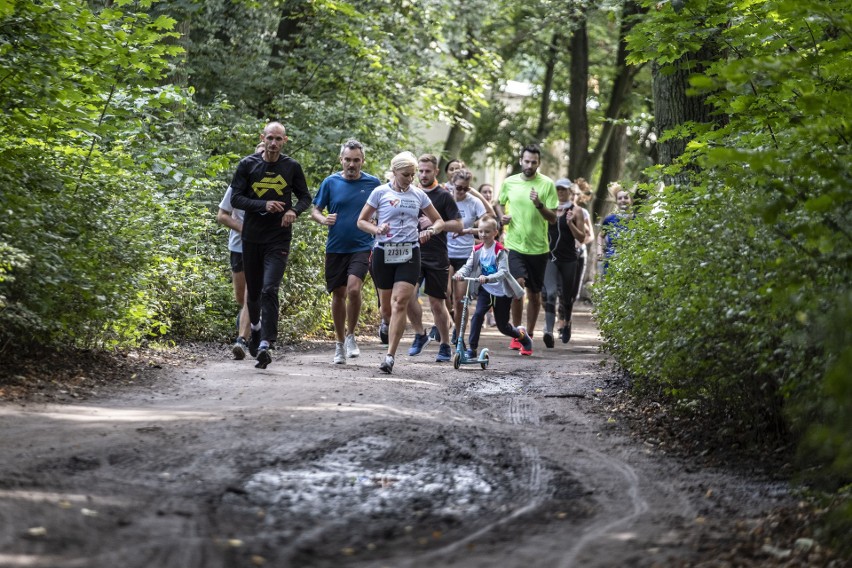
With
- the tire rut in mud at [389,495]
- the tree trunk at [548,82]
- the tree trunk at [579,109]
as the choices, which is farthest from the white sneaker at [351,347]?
the tree trunk at [548,82]

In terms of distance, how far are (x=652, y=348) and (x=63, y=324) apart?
4.78 m

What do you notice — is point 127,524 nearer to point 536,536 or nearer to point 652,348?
point 536,536

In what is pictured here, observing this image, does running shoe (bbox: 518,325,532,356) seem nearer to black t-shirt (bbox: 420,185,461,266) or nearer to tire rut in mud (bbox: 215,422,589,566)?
black t-shirt (bbox: 420,185,461,266)

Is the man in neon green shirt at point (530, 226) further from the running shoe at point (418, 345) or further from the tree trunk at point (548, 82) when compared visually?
→ the tree trunk at point (548, 82)

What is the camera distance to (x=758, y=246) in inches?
298

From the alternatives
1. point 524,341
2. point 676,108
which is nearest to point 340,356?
point 524,341

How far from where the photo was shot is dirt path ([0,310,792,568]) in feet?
17.6

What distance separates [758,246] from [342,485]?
292 cm

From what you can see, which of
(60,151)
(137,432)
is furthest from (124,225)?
(137,432)

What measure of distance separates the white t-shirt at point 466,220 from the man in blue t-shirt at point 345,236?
324 centimetres

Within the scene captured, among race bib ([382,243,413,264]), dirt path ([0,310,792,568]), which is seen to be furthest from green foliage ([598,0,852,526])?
race bib ([382,243,413,264])

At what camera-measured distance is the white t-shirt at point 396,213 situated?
40.8ft

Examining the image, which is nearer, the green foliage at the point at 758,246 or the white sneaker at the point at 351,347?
the green foliage at the point at 758,246

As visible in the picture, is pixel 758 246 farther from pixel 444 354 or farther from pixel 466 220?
pixel 466 220
